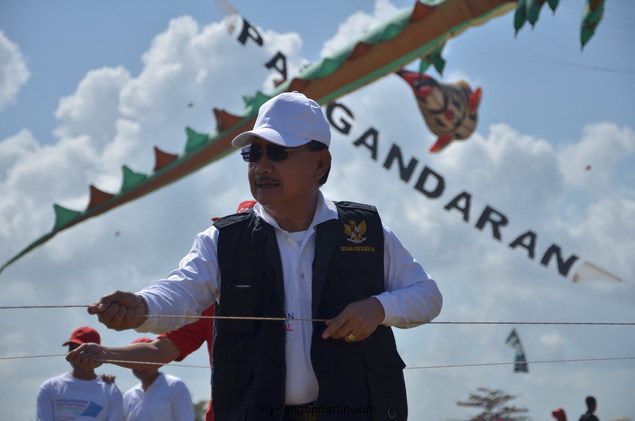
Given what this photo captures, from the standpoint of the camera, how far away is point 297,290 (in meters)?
3.07

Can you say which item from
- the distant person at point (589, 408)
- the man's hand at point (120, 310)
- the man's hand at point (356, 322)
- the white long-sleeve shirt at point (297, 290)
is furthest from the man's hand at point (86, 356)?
the distant person at point (589, 408)

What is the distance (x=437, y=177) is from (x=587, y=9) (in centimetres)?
342

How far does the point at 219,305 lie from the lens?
10.2ft

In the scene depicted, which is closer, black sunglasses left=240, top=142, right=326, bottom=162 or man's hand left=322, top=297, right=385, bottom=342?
man's hand left=322, top=297, right=385, bottom=342

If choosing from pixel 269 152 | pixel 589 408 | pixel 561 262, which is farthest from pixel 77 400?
pixel 561 262

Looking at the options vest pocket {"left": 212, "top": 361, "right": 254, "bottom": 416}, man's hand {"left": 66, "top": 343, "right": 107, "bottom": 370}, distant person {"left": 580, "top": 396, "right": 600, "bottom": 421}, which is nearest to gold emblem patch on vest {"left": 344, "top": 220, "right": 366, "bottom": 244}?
vest pocket {"left": 212, "top": 361, "right": 254, "bottom": 416}

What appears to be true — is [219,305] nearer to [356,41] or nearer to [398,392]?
[398,392]

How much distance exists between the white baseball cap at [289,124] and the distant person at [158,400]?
4861 mm

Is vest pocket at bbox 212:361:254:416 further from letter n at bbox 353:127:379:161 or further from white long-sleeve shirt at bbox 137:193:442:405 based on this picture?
letter n at bbox 353:127:379:161

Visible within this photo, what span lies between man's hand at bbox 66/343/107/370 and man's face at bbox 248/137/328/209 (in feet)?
2.71

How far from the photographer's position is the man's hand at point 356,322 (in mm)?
2848

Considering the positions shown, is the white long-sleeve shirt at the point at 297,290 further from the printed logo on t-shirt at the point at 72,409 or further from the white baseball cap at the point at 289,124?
the printed logo on t-shirt at the point at 72,409

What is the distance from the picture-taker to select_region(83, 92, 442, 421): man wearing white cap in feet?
9.61

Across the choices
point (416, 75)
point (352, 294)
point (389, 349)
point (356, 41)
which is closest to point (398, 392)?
point (389, 349)
